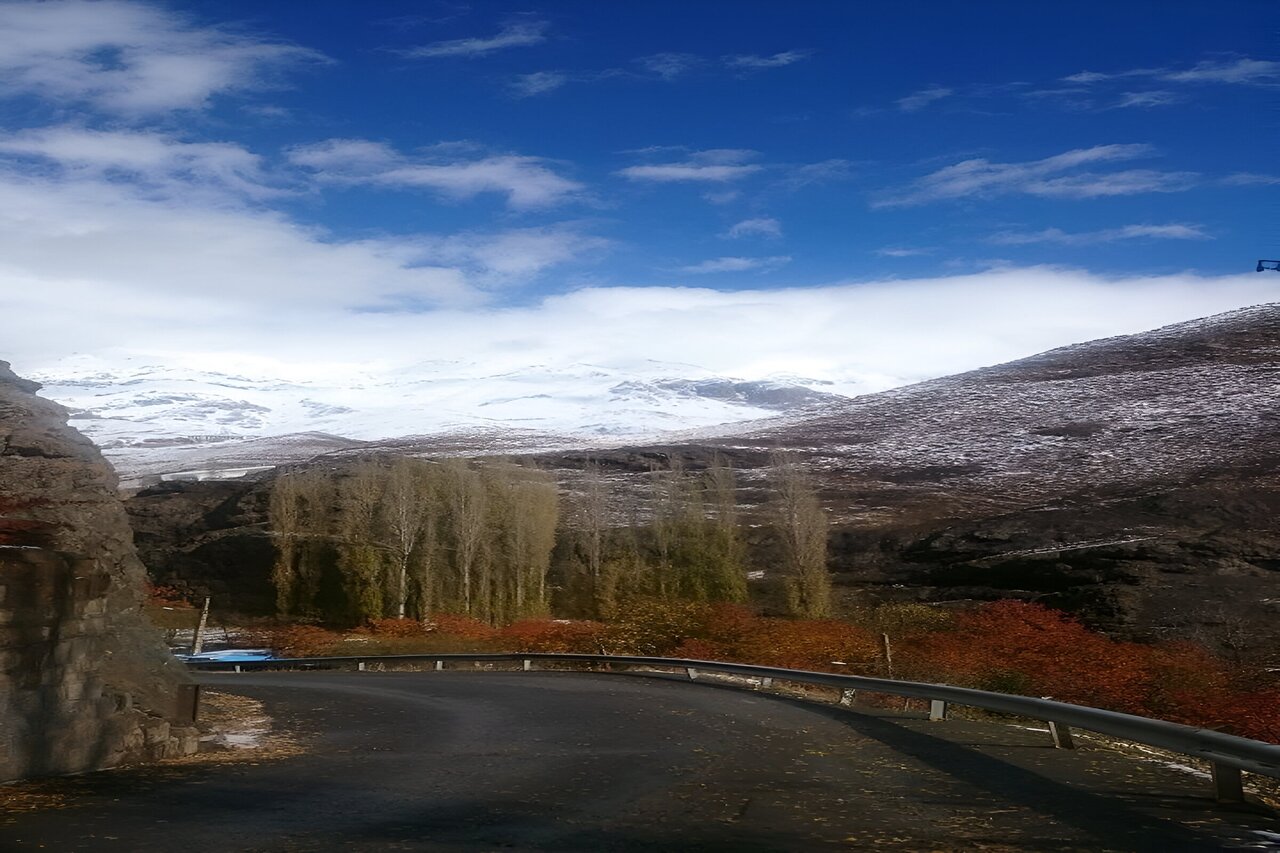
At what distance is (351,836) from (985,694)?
908 centimetres

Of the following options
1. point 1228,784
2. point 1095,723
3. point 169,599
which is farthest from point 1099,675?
point 169,599

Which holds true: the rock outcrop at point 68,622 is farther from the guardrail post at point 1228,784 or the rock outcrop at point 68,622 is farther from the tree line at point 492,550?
the tree line at point 492,550

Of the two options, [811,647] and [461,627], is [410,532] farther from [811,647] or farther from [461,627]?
[811,647]

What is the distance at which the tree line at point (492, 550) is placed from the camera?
5900 centimetres

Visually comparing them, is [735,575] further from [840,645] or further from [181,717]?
[181,717]

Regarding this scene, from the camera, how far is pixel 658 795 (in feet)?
31.2

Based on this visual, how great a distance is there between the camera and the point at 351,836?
297 inches

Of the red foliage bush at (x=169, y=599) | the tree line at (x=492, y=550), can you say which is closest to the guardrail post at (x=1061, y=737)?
the tree line at (x=492, y=550)

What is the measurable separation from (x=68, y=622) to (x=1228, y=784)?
1074cm

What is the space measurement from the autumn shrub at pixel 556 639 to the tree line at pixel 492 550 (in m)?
10.1

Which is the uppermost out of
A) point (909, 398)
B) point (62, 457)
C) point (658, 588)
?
point (909, 398)

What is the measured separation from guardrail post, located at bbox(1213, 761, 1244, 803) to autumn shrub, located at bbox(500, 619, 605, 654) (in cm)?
2970

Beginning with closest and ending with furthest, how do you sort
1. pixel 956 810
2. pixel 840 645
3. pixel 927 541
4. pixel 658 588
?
pixel 956 810, pixel 840 645, pixel 658 588, pixel 927 541

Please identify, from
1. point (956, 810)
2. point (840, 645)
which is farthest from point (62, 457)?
point (840, 645)
